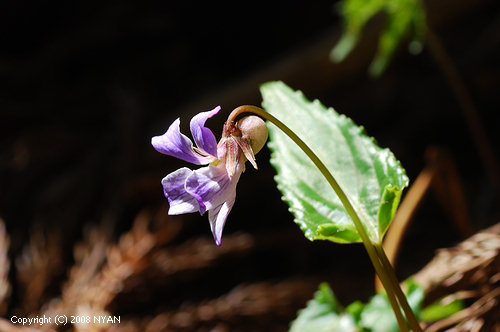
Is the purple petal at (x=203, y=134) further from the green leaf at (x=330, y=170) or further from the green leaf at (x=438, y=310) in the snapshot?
the green leaf at (x=438, y=310)

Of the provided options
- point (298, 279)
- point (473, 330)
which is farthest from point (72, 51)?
point (473, 330)

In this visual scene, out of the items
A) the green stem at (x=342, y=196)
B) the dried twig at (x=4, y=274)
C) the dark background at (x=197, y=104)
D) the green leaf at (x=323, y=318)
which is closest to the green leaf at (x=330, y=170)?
the green stem at (x=342, y=196)

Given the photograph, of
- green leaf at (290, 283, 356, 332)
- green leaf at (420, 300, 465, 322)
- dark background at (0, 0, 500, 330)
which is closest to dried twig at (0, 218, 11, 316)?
dark background at (0, 0, 500, 330)

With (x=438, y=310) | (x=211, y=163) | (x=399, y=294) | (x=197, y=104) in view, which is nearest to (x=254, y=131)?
(x=211, y=163)

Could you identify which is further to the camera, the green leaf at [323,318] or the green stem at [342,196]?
the green leaf at [323,318]

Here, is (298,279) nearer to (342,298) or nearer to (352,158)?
(342,298)

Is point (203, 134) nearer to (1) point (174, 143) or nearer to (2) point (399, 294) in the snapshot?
(1) point (174, 143)
